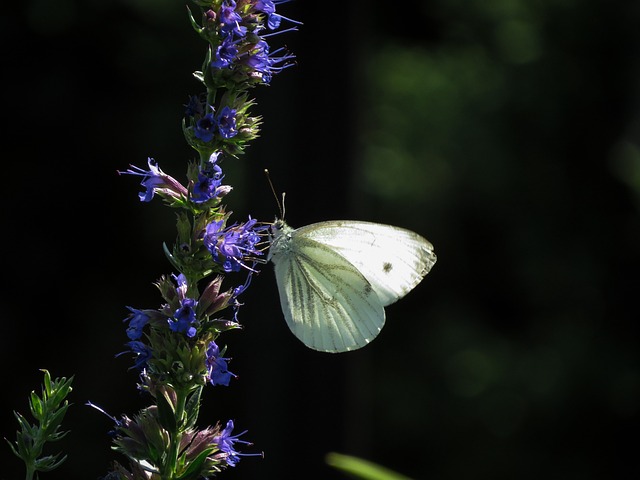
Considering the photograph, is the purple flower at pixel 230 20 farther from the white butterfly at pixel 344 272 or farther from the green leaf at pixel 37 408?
the white butterfly at pixel 344 272

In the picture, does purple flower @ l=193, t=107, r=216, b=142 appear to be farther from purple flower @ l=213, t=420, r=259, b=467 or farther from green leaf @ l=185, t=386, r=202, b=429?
purple flower @ l=213, t=420, r=259, b=467

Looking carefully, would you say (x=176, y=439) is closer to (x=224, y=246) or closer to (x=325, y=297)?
(x=224, y=246)

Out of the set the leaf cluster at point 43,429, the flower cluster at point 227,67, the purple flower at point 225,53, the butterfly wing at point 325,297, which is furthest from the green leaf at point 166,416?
the butterfly wing at point 325,297

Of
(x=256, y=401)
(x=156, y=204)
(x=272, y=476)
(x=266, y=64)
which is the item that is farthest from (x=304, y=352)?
(x=266, y=64)

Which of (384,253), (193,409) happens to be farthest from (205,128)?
(384,253)

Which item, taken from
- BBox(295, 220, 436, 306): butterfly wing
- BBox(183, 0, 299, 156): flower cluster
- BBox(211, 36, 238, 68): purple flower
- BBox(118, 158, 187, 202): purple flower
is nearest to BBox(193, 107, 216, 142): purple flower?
BBox(183, 0, 299, 156): flower cluster

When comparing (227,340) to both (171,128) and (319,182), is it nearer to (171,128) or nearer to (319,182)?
(171,128)
